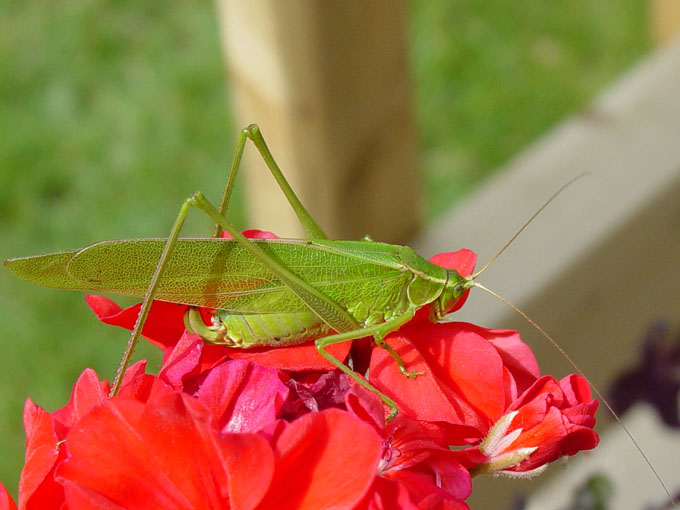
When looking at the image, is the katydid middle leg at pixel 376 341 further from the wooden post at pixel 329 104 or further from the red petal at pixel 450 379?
the wooden post at pixel 329 104

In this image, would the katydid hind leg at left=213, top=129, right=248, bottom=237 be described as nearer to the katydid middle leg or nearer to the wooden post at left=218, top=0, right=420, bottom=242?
the katydid middle leg

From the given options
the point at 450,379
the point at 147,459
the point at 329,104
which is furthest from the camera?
the point at 329,104

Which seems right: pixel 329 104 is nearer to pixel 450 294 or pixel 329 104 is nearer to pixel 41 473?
pixel 450 294

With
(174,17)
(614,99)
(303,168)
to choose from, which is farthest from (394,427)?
(174,17)

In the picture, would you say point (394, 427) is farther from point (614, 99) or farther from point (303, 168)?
point (614, 99)

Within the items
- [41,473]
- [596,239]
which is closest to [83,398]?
[41,473]

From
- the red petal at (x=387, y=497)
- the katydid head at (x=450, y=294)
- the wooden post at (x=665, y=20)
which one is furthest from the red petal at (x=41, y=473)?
the wooden post at (x=665, y=20)

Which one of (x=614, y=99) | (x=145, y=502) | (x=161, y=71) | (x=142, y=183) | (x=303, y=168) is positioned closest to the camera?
(x=145, y=502)
